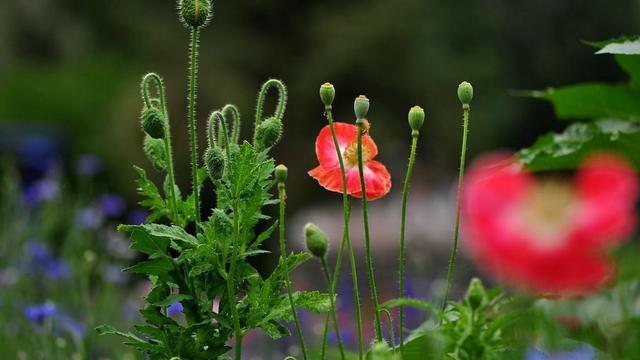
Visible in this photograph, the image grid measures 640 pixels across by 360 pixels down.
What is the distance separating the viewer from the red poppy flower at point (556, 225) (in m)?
Result: 0.61

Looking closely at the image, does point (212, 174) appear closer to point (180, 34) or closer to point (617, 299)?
point (617, 299)

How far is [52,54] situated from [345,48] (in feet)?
35.1

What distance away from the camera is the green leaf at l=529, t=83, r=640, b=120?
170 centimetres

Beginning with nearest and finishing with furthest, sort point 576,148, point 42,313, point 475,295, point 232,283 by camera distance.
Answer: point 475,295
point 232,283
point 576,148
point 42,313

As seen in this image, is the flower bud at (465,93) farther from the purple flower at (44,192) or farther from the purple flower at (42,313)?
the purple flower at (44,192)

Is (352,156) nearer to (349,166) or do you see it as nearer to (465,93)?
(349,166)

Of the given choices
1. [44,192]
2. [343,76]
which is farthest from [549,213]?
[343,76]

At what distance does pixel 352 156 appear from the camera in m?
1.28

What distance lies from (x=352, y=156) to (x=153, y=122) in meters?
0.24

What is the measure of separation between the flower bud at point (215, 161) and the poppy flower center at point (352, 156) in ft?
0.61

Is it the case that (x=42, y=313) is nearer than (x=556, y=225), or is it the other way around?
(x=556, y=225)

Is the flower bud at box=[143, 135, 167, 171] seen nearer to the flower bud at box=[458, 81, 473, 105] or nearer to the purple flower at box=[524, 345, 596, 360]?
the flower bud at box=[458, 81, 473, 105]

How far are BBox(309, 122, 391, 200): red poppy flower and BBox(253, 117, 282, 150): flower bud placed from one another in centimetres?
5

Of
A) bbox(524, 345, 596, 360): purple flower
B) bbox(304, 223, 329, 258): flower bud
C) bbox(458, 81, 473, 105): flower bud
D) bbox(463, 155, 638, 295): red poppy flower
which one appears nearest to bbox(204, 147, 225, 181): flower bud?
bbox(304, 223, 329, 258): flower bud
